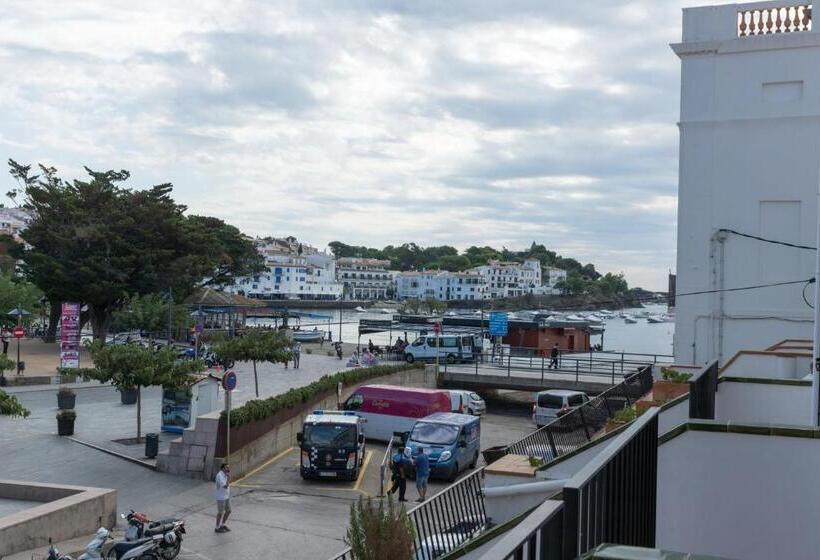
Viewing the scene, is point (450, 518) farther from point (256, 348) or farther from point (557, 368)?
point (557, 368)

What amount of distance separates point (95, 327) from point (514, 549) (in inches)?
2255

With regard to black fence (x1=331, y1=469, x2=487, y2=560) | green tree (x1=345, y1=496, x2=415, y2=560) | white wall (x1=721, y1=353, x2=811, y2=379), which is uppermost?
white wall (x1=721, y1=353, x2=811, y2=379)

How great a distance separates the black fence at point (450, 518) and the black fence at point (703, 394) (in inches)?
102

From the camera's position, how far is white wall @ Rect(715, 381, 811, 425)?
10336 mm

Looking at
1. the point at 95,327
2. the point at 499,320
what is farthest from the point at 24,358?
the point at 499,320

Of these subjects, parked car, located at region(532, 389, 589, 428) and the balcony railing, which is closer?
the balcony railing

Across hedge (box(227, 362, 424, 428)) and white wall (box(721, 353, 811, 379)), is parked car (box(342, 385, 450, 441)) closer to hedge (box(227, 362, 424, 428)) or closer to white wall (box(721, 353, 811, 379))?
hedge (box(227, 362, 424, 428))

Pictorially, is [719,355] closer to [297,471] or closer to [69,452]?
[297,471]

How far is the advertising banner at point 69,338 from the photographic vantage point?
31.3 metres

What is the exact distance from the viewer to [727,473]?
7.29 metres

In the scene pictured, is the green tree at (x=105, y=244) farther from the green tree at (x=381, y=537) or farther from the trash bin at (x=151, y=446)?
the green tree at (x=381, y=537)

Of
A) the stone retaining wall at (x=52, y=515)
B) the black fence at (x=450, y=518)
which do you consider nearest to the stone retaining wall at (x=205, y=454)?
the stone retaining wall at (x=52, y=515)

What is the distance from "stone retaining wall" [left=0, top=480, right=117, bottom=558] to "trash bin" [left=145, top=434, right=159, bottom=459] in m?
5.07

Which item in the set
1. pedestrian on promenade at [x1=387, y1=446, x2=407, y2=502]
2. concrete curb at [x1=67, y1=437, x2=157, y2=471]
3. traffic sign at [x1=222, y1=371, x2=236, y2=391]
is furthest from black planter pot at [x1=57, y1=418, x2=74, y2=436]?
pedestrian on promenade at [x1=387, y1=446, x2=407, y2=502]
